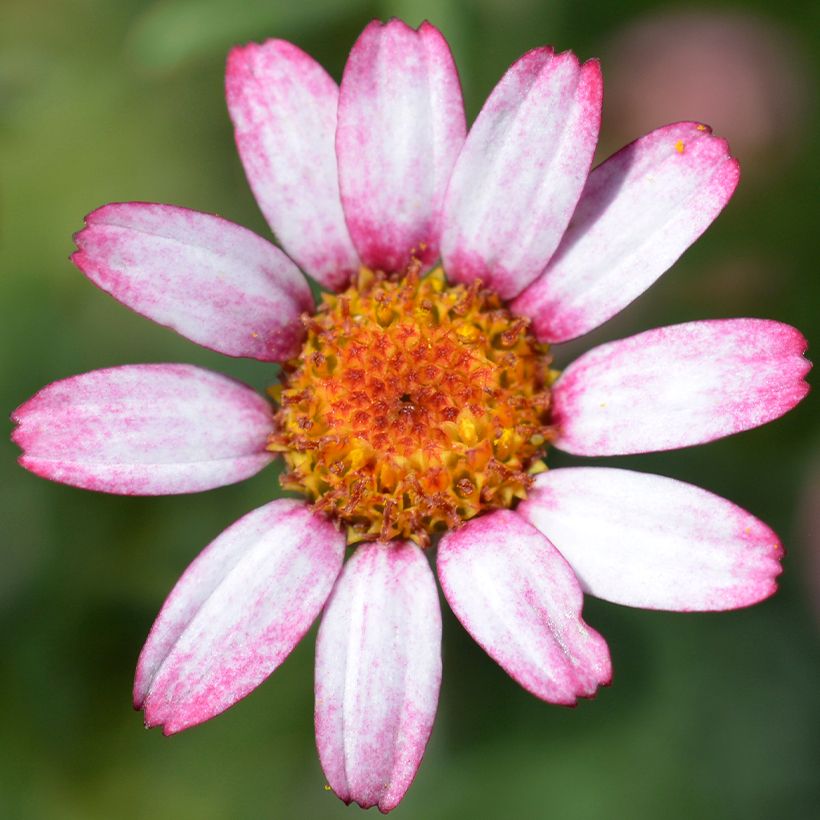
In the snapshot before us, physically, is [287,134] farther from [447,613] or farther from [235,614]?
[447,613]

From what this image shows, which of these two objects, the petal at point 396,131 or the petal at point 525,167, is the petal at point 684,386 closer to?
the petal at point 525,167

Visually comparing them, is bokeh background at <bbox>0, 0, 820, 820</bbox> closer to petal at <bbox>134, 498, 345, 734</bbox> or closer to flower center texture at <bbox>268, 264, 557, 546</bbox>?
flower center texture at <bbox>268, 264, 557, 546</bbox>

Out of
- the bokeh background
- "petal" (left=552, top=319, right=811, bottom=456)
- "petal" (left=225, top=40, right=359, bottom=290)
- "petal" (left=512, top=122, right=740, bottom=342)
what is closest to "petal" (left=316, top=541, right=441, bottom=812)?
"petal" (left=552, top=319, right=811, bottom=456)

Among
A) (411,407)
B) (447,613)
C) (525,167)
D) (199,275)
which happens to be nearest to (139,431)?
(199,275)

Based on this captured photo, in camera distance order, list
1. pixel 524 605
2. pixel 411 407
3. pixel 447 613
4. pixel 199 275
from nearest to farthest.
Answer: pixel 524 605 → pixel 199 275 → pixel 411 407 → pixel 447 613

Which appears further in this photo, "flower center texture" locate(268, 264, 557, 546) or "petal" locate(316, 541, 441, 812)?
"flower center texture" locate(268, 264, 557, 546)

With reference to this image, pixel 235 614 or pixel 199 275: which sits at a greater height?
pixel 199 275

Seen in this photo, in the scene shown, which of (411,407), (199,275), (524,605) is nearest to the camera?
(524,605)
